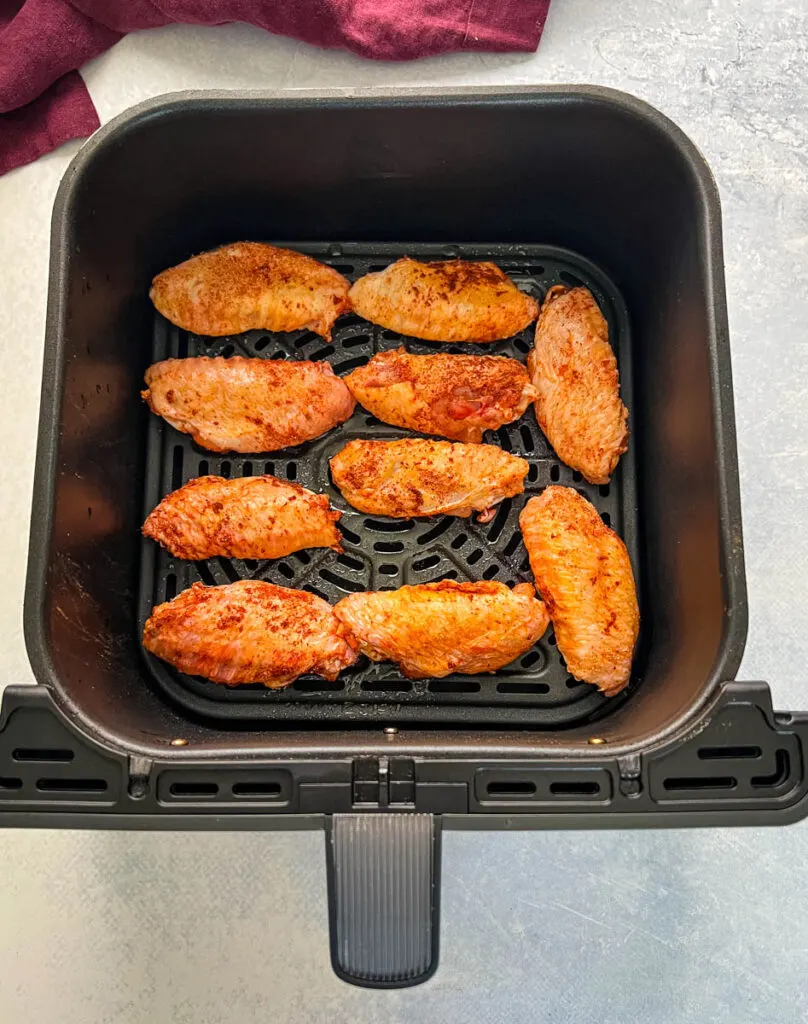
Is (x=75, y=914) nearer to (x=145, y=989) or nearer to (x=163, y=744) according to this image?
(x=145, y=989)

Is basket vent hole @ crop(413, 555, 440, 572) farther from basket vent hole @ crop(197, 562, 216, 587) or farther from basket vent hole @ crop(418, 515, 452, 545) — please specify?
basket vent hole @ crop(197, 562, 216, 587)

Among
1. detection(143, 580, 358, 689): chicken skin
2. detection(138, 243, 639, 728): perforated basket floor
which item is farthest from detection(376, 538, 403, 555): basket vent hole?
detection(143, 580, 358, 689): chicken skin

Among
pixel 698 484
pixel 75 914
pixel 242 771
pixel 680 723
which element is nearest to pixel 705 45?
pixel 698 484

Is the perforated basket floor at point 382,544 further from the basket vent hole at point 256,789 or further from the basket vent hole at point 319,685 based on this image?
the basket vent hole at point 256,789

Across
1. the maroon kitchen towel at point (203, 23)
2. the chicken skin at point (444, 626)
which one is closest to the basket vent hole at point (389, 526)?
the chicken skin at point (444, 626)

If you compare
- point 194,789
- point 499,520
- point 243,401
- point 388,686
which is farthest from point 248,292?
point 194,789

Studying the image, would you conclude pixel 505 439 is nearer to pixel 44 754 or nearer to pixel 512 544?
pixel 512 544
